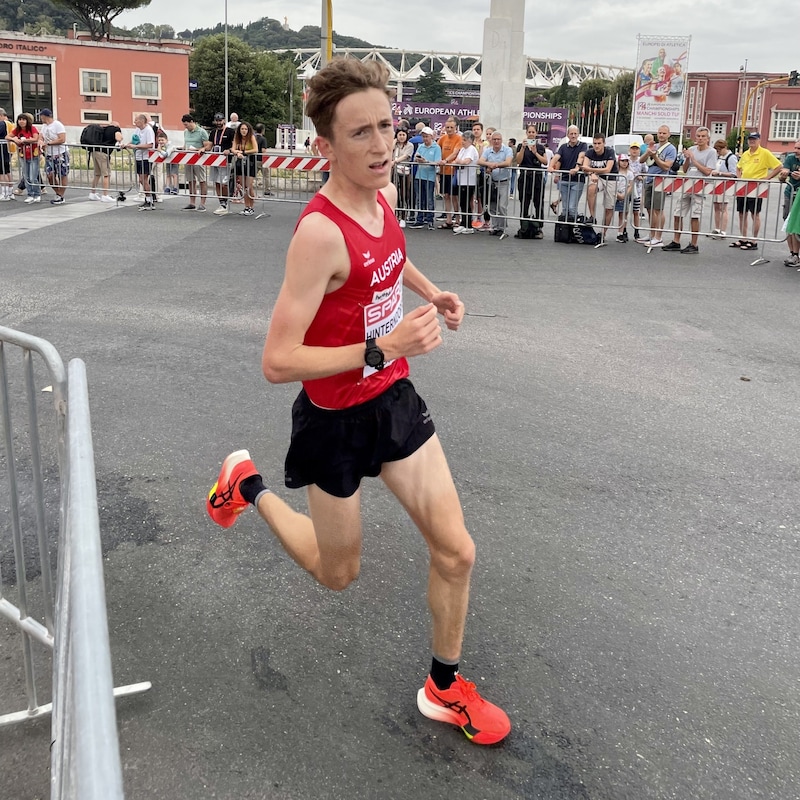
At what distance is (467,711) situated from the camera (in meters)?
2.76

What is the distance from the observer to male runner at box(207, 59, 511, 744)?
2.60 m

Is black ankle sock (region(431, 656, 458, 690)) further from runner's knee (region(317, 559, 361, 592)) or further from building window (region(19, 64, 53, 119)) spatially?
building window (region(19, 64, 53, 119))

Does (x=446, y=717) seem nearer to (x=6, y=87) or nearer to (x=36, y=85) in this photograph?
(x=36, y=85)

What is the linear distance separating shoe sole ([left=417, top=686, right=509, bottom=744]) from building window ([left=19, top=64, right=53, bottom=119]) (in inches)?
3504

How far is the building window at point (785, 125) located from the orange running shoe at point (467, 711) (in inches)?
4070

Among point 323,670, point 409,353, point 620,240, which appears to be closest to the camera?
point 409,353

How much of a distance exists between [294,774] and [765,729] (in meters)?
1.53

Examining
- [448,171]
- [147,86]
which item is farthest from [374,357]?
[147,86]

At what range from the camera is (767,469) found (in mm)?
5035

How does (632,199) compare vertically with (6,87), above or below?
below

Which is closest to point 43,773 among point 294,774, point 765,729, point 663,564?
point 294,774

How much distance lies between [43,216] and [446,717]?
15372mm

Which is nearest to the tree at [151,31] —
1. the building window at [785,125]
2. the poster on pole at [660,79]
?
the building window at [785,125]

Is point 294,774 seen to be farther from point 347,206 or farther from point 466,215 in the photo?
point 466,215
